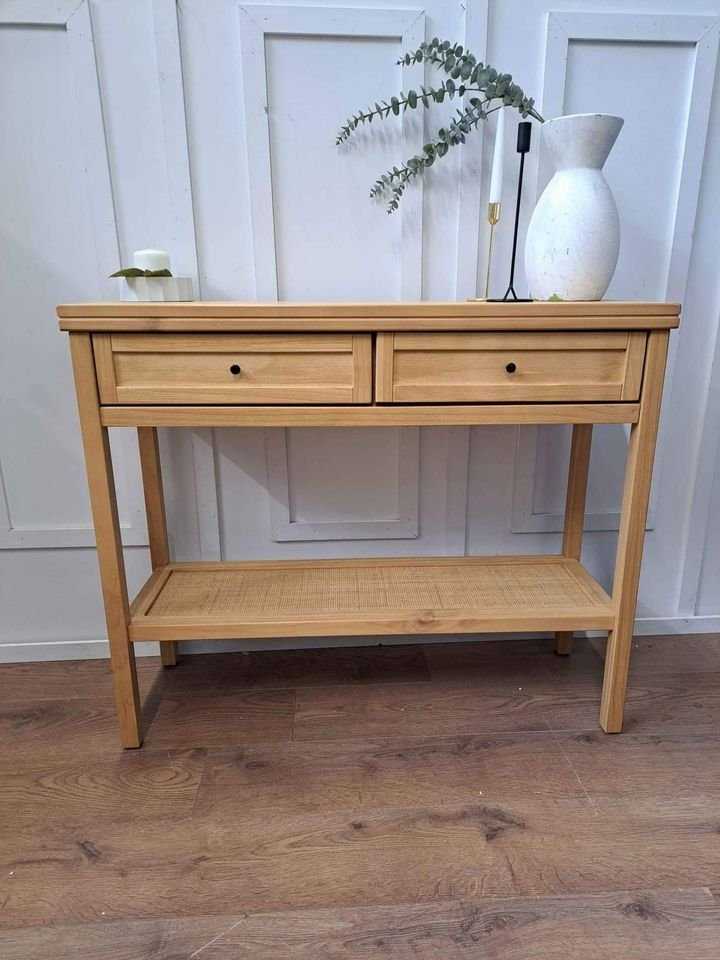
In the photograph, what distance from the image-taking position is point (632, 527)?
1.10 m

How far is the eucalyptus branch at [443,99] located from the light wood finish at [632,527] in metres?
0.53

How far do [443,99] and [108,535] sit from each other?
104cm

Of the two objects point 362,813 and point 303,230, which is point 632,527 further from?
point 303,230

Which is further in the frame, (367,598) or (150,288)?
(367,598)

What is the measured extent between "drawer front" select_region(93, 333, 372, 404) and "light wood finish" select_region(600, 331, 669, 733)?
18.7 inches

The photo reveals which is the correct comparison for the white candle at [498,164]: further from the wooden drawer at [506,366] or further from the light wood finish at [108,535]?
the light wood finish at [108,535]

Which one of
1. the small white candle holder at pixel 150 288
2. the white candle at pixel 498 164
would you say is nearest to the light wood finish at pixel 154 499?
the small white candle holder at pixel 150 288

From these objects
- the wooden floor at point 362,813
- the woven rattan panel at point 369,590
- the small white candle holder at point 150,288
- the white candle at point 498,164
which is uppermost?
the white candle at point 498,164

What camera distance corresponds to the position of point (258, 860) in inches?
36.3

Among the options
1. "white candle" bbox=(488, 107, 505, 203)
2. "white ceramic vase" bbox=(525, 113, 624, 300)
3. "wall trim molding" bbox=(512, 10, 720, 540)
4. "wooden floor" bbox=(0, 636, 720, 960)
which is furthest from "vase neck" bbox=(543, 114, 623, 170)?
"wooden floor" bbox=(0, 636, 720, 960)

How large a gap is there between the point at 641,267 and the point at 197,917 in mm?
1456

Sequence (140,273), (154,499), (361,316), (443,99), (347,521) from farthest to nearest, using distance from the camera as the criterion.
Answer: (347,521) → (154,499) → (443,99) → (140,273) → (361,316)

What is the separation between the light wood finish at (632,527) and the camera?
40.0 inches

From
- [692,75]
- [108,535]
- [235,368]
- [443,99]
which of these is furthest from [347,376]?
[692,75]
